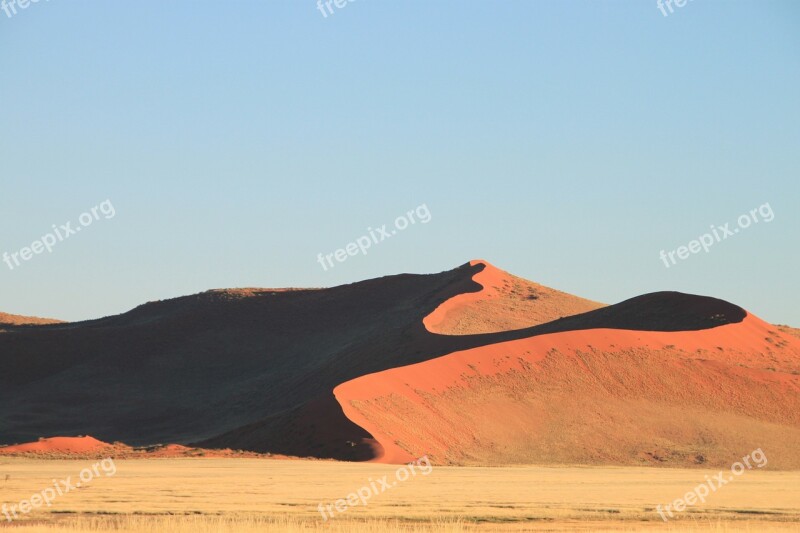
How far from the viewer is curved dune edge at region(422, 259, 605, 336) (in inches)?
3469

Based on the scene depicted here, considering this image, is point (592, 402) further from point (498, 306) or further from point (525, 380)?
point (498, 306)

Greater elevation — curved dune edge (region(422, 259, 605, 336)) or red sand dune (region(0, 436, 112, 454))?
red sand dune (region(0, 436, 112, 454))

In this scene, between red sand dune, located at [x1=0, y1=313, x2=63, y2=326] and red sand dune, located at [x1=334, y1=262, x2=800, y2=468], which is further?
red sand dune, located at [x1=0, y1=313, x2=63, y2=326]

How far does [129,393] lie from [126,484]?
56120 millimetres

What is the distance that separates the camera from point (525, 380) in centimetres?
6334

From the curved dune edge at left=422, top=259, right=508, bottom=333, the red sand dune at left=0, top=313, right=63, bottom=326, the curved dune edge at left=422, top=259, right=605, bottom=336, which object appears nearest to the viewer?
the curved dune edge at left=422, top=259, right=508, bottom=333

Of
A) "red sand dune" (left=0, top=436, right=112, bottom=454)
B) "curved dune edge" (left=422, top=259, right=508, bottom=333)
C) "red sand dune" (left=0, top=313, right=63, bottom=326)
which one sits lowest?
"curved dune edge" (left=422, top=259, right=508, bottom=333)

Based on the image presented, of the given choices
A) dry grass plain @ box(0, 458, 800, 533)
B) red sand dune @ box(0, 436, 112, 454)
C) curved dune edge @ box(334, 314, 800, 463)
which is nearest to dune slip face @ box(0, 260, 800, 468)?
curved dune edge @ box(334, 314, 800, 463)

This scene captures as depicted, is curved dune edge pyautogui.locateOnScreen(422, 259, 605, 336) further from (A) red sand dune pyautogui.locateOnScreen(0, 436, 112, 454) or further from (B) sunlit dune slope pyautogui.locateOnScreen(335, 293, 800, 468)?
(A) red sand dune pyautogui.locateOnScreen(0, 436, 112, 454)

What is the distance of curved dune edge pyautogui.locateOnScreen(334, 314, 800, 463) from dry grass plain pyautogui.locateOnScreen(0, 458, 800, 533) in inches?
233

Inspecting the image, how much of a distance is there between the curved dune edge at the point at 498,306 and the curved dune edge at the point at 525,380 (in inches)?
603

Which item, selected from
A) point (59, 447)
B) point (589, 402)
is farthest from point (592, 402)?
point (59, 447)

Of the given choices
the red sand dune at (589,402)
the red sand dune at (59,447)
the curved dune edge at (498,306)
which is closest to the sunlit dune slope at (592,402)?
the red sand dune at (589,402)

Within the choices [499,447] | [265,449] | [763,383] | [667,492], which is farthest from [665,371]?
[667,492]
